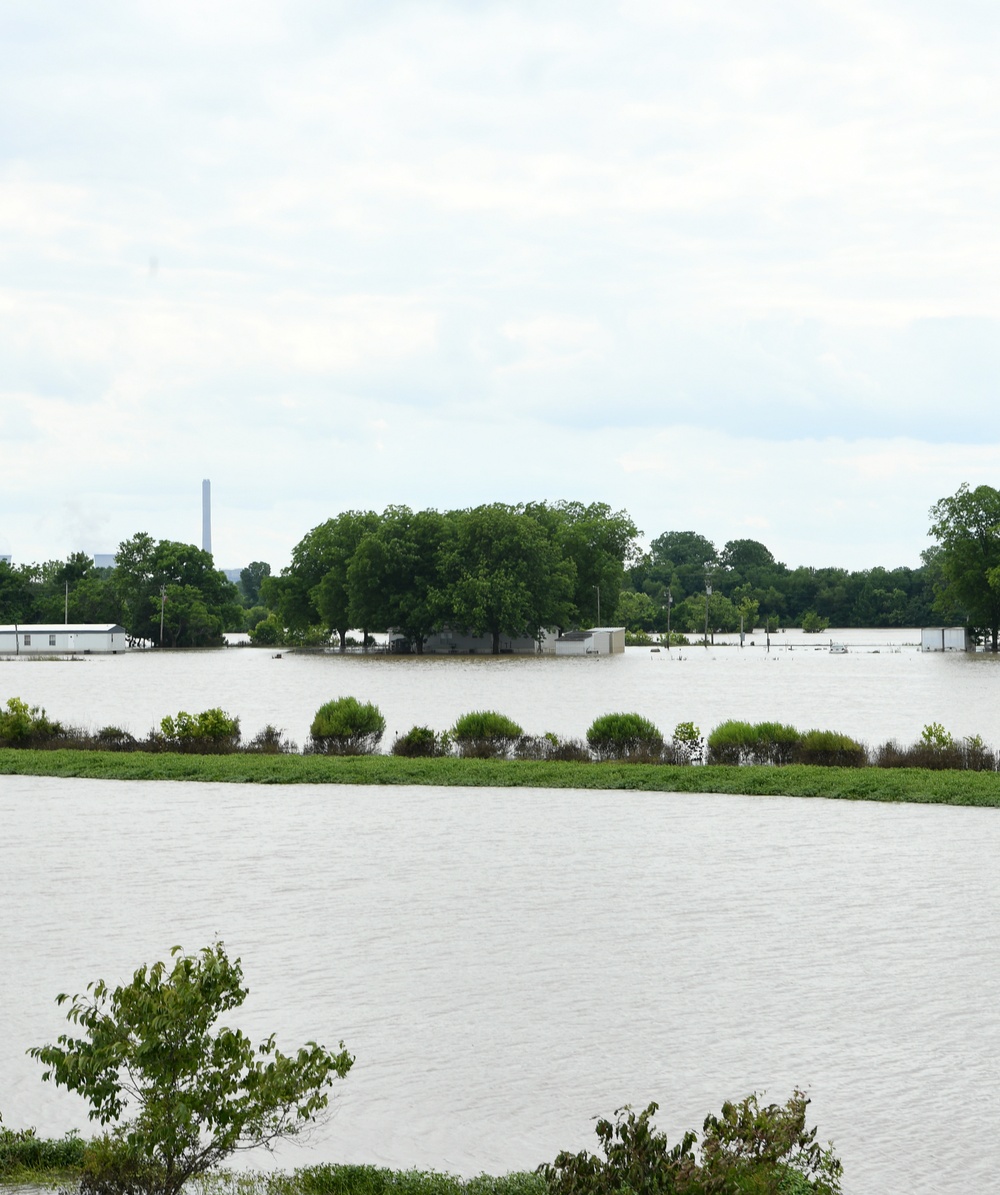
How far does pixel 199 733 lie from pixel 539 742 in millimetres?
6457

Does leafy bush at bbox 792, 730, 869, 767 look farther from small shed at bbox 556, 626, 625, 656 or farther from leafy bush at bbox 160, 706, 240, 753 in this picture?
Answer: small shed at bbox 556, 626, 625, 656

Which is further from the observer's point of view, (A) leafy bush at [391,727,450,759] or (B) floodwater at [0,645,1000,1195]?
(A) leafy bush at [391,727,450,759]

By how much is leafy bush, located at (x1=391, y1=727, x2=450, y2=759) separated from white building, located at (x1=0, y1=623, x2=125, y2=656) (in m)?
99.8

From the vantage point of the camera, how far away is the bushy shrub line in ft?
70.2

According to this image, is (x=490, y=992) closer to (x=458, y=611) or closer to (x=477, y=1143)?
(x=477, y=1143)

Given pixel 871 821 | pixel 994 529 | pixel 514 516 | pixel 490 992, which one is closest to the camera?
pixel 490 992

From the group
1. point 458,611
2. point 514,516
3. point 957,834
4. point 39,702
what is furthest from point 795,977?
point 514,516

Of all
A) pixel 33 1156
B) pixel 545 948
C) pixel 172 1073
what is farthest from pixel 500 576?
pixel 172 1073

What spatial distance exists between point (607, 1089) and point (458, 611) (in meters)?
95.7

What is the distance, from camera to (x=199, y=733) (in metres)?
24.3

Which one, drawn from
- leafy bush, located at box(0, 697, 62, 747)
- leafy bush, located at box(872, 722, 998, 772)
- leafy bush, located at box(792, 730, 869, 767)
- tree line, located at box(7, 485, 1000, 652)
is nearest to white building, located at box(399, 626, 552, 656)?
tree line, located at box(7, 485, 1000, 652)

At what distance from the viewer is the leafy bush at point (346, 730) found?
79.5ft

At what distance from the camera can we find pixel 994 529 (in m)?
101

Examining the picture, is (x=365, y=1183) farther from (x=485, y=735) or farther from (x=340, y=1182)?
(x=485, y=735)
